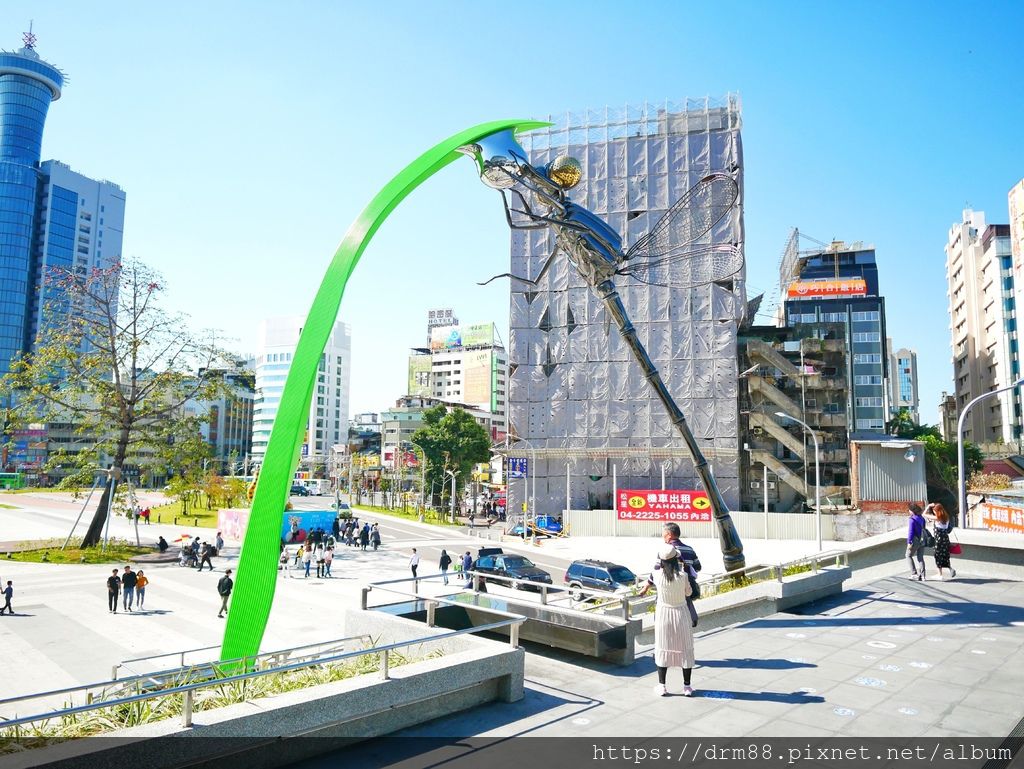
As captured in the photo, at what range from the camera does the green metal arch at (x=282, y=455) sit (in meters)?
8.55

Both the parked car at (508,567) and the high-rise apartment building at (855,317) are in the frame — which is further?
the high-rise apartment building at (855,317)

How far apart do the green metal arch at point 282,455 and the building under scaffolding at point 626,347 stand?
127ft

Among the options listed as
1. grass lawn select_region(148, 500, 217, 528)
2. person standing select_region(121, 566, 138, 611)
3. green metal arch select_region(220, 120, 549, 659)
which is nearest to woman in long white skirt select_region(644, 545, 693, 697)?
green metal arch select_region(220, 120, 549, 659)

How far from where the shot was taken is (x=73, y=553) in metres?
30.9

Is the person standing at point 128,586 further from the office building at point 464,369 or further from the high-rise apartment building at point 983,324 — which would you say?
the office building at point 464,369

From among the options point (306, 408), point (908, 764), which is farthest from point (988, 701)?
point (306, 408)

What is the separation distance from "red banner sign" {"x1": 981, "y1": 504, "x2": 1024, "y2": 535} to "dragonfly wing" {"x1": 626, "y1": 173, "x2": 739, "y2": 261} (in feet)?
39.7

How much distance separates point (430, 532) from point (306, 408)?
39.8 metres

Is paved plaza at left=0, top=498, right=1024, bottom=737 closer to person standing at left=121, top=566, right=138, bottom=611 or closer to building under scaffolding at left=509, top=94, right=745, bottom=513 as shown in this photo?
person standing at left=121, top=566, right=138, bottom=611

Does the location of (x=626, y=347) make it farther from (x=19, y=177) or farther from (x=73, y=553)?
(x=19, y=177)

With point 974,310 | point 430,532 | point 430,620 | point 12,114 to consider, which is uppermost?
point 12,114

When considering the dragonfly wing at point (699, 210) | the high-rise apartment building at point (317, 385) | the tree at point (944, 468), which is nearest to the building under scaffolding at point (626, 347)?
the tree at point (944, 468)

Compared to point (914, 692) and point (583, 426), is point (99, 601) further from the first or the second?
point (583, 426)

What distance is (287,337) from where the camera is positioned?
132m
